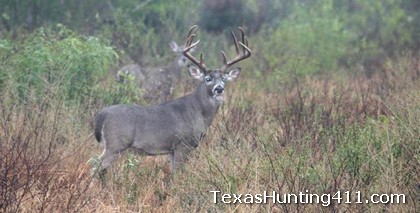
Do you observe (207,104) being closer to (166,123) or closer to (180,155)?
(166,123)

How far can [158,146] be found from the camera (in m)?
9.86

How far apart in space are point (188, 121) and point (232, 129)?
532 millimetres

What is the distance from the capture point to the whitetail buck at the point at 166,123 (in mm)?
9461

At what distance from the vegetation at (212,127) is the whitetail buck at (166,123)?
18 cm

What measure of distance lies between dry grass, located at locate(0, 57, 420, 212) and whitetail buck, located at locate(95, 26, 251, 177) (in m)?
0.18

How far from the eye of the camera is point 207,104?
10750 millimetres

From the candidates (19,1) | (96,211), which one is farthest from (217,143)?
(19,1)

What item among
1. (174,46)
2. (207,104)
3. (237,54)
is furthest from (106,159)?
(174,46)

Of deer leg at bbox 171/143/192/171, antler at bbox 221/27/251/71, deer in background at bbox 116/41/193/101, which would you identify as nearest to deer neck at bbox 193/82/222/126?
antler at bbox 221/27/251/71

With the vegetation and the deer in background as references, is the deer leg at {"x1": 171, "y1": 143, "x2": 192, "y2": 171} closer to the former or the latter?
the vegetation

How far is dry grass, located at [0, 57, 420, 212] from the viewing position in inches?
300

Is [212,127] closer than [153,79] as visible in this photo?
Yes

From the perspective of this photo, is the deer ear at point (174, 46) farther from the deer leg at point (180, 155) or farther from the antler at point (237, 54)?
the deer leg at point (180, 155)

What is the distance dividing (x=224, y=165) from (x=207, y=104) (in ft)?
7.97
